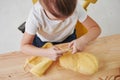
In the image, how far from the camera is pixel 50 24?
90 cm

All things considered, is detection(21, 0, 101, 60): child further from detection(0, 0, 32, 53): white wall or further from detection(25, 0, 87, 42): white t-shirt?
detection(0, 0, 32, 53): white wall

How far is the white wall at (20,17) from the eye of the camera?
1.61m

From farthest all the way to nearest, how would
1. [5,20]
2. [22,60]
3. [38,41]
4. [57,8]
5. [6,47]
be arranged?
[5,20]
[6,47]
[38,41]
[22,60]
[57,8]

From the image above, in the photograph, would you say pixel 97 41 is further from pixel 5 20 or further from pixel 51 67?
pixel 5 20

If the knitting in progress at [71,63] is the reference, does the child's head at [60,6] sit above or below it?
above

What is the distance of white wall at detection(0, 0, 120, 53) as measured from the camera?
63.5 inches

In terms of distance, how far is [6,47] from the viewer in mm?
1570

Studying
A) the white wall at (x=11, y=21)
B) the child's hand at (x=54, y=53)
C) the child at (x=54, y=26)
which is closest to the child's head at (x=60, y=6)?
the child at (x=54, y=26)

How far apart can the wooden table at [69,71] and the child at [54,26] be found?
4cm

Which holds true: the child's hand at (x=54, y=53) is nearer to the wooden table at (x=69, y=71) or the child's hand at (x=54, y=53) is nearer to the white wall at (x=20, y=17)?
the wooden table at (x=69, y=71)

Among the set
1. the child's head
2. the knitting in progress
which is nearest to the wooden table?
the knitting in progress

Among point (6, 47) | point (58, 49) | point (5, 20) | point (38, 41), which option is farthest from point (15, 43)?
point (58, 49)

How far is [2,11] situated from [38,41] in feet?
2.64

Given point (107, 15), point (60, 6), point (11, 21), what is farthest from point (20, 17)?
point (60, 6)
